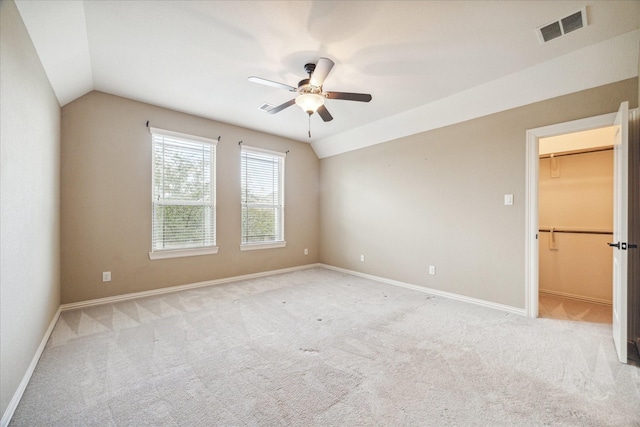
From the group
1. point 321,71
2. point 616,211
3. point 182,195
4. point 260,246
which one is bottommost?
point 260,246

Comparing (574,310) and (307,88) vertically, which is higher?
(307,88)

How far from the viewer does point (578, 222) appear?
3.68 metres

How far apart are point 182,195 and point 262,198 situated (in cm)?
138

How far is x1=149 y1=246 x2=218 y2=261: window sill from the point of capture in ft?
12.4

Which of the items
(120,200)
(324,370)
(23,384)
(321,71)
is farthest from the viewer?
(120,200)

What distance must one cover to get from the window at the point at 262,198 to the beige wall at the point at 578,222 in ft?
14.1

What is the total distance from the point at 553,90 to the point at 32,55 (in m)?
4.73

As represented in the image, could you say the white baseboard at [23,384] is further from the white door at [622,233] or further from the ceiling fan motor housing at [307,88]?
the white door at [622,233]

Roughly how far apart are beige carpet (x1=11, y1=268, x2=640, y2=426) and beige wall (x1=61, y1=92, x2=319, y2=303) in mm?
542

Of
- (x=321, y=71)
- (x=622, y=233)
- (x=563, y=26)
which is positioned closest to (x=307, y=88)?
(x=321, y=71)

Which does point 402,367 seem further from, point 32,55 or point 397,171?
point 32,55

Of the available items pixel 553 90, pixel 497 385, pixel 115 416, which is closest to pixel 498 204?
pixel 553 90

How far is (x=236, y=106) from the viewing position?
3760 millimetres

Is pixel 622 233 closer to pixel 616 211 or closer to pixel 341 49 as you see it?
pixel 616 211
